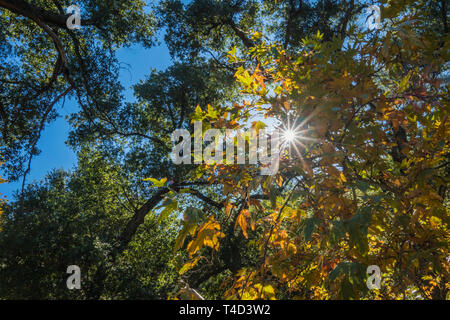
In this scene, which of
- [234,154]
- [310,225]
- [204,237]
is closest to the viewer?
[310,225]

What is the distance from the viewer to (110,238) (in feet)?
25.6

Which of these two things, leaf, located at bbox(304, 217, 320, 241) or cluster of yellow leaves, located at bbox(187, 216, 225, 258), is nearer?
leaf, located at bbox(304, 217, 320, 241)

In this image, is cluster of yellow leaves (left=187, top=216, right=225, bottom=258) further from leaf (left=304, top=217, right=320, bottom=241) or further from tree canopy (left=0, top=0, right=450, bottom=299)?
leaf (left=304, top=217, right=320, bottom=241)

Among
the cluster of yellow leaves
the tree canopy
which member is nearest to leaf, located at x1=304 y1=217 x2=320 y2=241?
the tree canopy

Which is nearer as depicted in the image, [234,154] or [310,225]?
[310,225]

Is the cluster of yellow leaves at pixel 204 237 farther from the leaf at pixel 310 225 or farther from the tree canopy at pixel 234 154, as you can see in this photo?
the leaf at pixel 310 225

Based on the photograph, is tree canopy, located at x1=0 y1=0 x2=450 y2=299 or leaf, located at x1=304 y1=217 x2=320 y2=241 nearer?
leaf, located at x1=304 y1=217 x2=320 y2=241

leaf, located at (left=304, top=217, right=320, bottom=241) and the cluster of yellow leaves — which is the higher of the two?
leaf, located at (left=304, top=217, right=320, bottom=241)

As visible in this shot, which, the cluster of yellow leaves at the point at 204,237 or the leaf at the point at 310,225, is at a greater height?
the leaf at the point at 310,225

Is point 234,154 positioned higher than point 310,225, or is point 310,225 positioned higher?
point 234,154

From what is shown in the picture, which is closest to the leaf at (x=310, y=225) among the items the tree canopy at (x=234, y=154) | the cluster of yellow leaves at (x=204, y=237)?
the tree canopy at (x=234, y=154)
